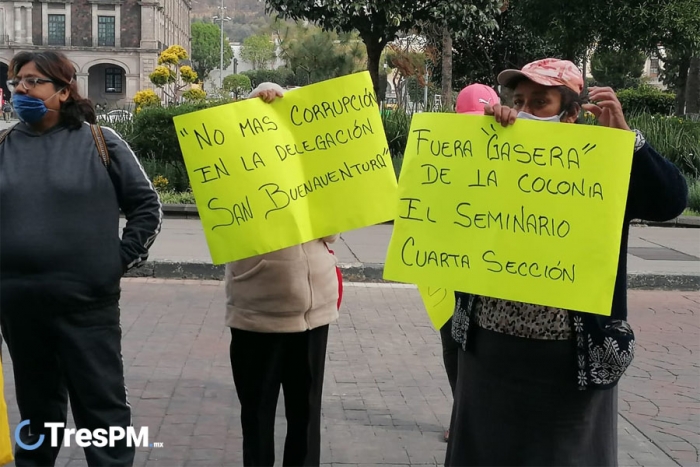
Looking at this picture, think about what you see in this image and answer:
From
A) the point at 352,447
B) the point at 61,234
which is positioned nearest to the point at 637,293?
the point at 352,447

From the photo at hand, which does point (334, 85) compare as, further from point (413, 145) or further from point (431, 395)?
point (431, 395)

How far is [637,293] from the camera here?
30.3ft

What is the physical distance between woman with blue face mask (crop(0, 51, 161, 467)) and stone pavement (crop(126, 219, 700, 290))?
5.52 m

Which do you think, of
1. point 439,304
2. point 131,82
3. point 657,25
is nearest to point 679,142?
point 657,25

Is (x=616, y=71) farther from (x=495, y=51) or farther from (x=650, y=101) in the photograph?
(x=495, y=51)

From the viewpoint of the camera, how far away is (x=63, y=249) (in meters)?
3.46

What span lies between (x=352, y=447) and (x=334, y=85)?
2.04 m

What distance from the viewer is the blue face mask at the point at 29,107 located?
3.54 metres

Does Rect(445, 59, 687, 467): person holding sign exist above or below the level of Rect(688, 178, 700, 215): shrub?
above

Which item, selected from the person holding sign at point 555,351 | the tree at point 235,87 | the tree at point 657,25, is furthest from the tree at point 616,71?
the person holding sign at point 555,351

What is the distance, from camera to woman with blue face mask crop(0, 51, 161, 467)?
3.46 m

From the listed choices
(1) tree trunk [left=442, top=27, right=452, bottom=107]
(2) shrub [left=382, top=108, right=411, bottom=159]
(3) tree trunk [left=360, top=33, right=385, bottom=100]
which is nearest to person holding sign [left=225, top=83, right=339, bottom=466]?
(2) shrub [left=382, top=108, right=411, bottom=159]

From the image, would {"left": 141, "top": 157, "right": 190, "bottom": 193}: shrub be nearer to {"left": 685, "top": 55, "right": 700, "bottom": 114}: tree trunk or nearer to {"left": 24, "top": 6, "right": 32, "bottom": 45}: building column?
{"left": 685, "top": 55, "right": 700, "bottom": 114}: tree trunk

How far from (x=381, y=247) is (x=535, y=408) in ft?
26.5
